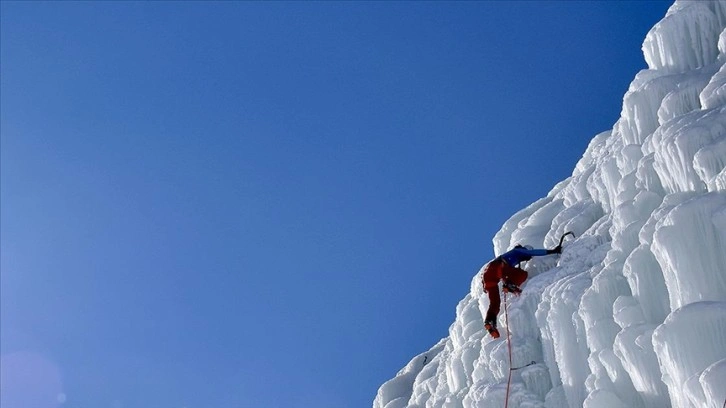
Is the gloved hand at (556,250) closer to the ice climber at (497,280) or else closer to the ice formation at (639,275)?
the ice formation at (639,275)

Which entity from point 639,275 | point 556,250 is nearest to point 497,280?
point 556,250

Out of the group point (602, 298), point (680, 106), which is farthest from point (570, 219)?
point (602, 298)

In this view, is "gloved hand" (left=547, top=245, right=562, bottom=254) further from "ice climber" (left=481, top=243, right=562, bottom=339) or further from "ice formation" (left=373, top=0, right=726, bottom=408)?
"ice climber" (left=481, top=243, right=562, bottom=339)

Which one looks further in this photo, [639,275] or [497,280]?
[497,280]

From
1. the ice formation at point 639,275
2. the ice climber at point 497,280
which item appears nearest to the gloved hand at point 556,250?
the ice formation at point 639,275

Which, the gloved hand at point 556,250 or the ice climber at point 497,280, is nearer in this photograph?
the ice climber at point 497,280

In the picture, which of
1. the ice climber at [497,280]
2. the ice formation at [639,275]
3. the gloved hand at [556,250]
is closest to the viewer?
the ice formation at [639,275]

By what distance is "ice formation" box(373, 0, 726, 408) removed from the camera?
10508 mm

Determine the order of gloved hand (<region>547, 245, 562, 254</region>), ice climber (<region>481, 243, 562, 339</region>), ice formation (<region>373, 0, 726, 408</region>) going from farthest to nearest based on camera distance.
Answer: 1. gloved hand (<region>547, 245, 562, 254</region>)
2. ice climber (<region>481, 243, 562, 339</region>)
3. ice formation (<region>373, 0, 726, 408</region>)

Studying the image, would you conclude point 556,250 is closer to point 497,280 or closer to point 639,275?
point 497,280

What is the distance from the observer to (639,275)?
1253 centimetres

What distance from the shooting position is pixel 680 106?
1541 centimetres

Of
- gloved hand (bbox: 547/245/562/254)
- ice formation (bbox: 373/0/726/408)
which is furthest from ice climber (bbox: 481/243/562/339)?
gloved hand (bbox: 547/245/562/254)

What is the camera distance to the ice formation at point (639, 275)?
34.5 feet
